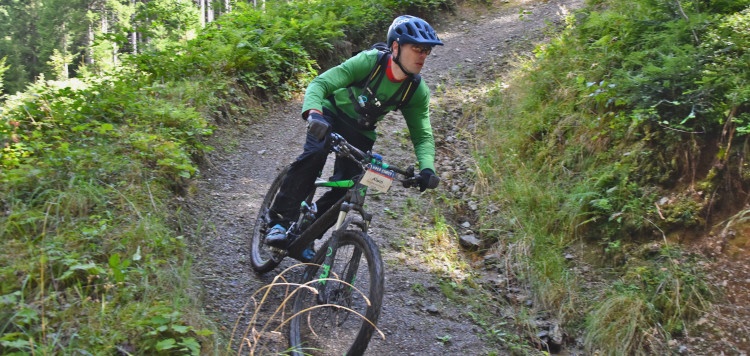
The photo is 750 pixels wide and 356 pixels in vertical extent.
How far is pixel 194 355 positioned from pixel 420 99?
2625 millimetres

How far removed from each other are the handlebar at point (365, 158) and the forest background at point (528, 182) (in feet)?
5.01

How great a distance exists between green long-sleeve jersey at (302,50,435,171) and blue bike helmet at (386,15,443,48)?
308 millimetres

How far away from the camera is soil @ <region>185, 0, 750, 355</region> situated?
4777 millimetres

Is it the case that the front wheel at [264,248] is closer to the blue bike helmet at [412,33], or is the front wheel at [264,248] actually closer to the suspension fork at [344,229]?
the suspension fork at [344,229]

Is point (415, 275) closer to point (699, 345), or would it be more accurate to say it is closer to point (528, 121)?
point (699, 345)

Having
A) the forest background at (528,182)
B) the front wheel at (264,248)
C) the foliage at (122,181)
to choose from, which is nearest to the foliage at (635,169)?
the forest background at (528,182)

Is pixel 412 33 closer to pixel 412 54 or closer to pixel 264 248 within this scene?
pixel 412 54

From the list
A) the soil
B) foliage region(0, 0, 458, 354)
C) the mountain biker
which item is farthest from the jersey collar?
foliage region(0, 0, 458, 354)

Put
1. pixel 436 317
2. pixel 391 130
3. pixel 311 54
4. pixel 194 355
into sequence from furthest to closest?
pixel 311 54, pixel 391 130, pixel 436 317, pixel 194 355

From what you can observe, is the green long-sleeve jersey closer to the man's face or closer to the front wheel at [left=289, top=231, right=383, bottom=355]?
the man's face

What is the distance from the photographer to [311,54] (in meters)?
11.3

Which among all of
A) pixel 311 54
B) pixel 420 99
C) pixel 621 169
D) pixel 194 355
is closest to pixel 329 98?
pixel 420 99

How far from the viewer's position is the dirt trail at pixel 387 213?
16.1 feet

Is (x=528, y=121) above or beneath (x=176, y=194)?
above
